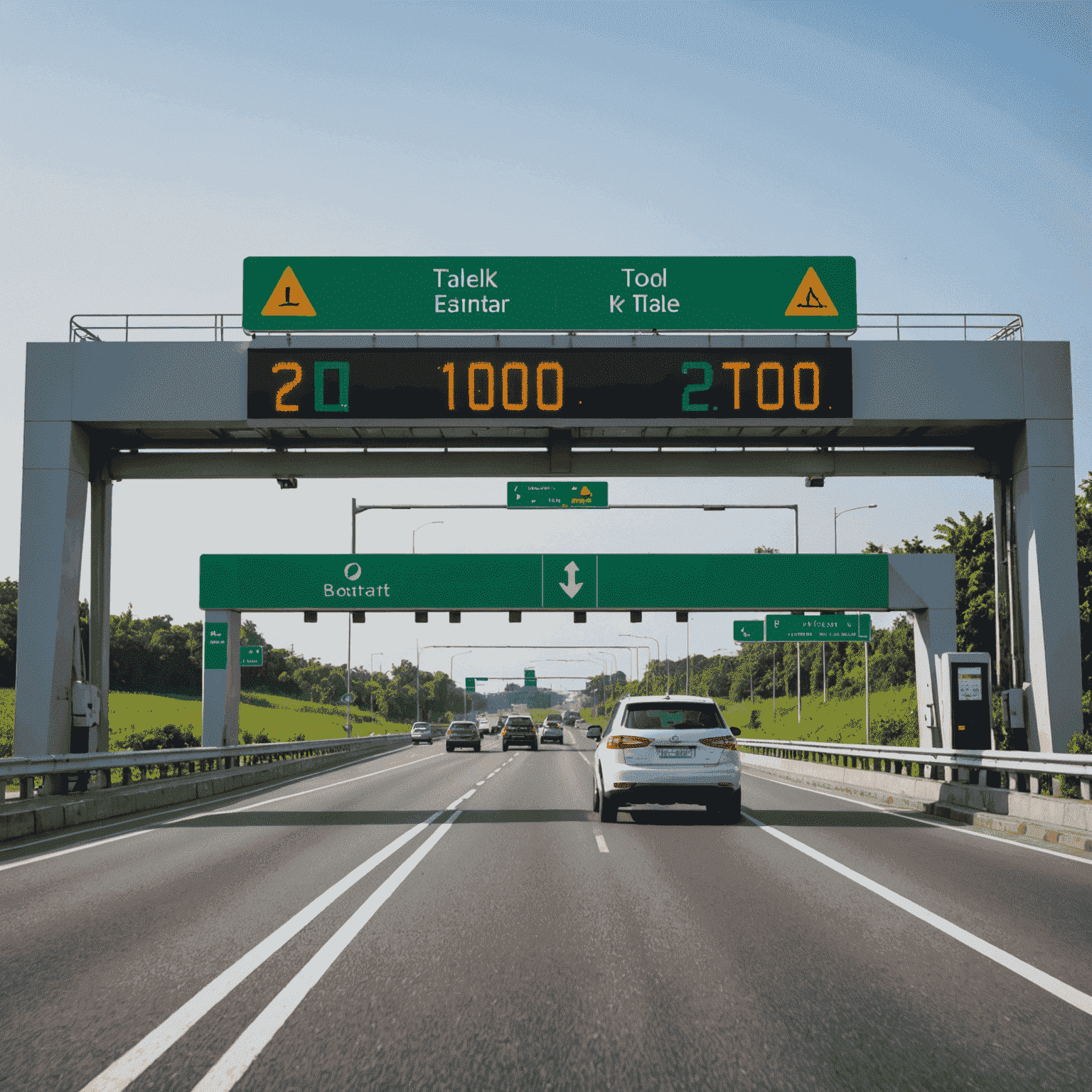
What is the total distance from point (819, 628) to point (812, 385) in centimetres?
2668

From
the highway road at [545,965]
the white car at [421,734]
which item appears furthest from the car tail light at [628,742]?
the white car at [421,734]

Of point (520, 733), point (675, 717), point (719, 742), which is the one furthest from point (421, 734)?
point (719, 742)

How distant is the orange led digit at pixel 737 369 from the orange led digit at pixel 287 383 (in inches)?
272

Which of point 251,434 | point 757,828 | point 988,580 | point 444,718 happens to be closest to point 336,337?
point 251,434

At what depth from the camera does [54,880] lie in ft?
33.9

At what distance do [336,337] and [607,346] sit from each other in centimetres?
455

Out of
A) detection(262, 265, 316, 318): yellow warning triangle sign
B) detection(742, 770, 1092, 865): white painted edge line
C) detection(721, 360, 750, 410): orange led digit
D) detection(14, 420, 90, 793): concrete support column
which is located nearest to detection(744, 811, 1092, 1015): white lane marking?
detection(742, 770, 1092, 865): white painted edge line

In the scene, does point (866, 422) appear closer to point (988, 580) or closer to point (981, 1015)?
point (981, 1015)

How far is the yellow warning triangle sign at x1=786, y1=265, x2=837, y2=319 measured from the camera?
61.3 ft

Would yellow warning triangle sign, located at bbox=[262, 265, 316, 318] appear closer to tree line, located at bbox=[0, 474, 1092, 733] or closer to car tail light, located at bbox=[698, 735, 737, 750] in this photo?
car tail light, located at bbox=[698, 735, 737, 750]

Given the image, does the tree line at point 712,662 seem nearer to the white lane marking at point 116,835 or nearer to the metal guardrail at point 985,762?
the metal guardrail at point 985,762

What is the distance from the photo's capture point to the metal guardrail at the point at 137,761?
15.7 metres

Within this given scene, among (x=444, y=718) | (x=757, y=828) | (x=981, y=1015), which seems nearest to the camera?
(x=981, y=1015)

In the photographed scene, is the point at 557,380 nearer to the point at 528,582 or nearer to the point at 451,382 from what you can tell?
the point at 451,382
